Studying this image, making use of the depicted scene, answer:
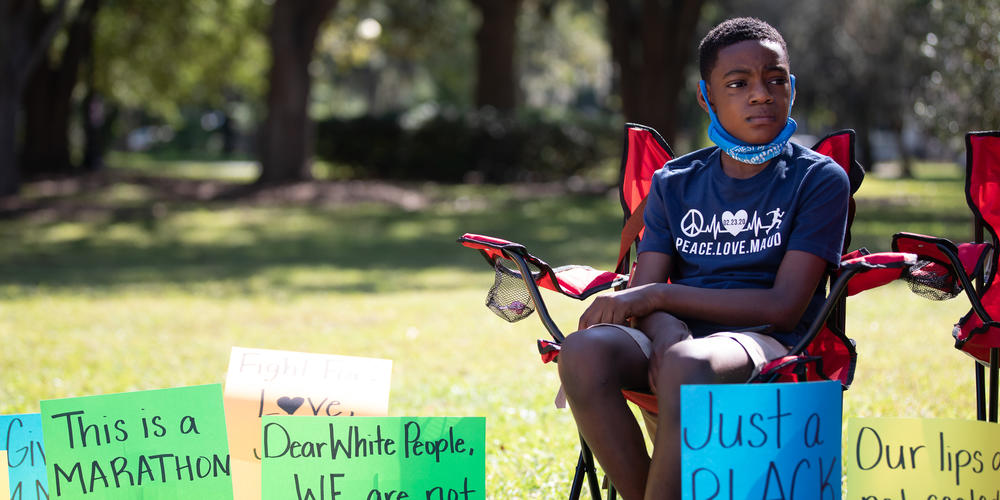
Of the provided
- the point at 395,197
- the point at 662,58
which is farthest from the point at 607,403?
the point at 395,197

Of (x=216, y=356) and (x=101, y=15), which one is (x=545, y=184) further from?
(x=216, y=356)

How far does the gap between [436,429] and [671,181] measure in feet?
3.30

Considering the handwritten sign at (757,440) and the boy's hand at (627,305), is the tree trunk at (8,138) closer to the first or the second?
the boy's hand at (627,305)

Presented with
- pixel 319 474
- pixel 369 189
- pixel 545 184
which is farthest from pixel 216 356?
pixel 545 184

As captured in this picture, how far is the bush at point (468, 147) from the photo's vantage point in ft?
68.7

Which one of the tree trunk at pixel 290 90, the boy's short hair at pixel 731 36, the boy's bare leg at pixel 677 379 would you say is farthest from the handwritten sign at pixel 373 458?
the tree trunk at pixel 290 90

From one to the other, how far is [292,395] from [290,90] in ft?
51.6

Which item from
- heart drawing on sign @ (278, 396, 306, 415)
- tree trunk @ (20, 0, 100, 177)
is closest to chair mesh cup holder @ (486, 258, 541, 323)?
heart drawing on sign @ (278, 396, 306, 415)

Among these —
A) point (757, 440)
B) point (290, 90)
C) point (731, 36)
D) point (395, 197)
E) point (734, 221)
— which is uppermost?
point (290, 90)

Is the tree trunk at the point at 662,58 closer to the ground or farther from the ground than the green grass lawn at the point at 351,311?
farther from the ground

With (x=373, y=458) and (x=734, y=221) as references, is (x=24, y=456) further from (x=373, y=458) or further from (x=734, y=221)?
(x=734, y=221)

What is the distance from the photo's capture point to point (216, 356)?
6.15 meters

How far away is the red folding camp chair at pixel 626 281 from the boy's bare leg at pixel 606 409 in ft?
0.44

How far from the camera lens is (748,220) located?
2.83m
